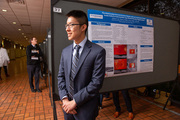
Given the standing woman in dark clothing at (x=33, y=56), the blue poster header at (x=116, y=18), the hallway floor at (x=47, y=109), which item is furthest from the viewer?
the standing woman in dark clothing at (x=33, y=56)

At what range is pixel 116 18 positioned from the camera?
1.58 meters

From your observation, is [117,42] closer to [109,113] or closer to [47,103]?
[109,113]

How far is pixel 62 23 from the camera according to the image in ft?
4.29

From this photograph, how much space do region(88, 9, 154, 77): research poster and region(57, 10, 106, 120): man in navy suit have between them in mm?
397

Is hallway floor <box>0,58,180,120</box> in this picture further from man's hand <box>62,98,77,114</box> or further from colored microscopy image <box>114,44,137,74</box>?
man's hand <box>62,98,77,114</box>

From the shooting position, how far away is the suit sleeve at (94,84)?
0.98 m

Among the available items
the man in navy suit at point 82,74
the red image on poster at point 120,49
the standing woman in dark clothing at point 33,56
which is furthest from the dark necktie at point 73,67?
the standing woman in dark clothing at point 33,56

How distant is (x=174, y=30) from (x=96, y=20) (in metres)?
1.68

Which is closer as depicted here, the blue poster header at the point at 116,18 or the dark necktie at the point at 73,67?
the dark necktie at the point at 73,67

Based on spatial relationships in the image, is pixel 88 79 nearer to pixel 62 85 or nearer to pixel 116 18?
pixel 62 85

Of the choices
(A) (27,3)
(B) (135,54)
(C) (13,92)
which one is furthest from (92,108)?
(A) (27,3)

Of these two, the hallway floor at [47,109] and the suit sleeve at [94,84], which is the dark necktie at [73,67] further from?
the hallway floor at [47,109]

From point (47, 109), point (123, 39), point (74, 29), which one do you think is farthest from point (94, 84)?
point (47, 109)

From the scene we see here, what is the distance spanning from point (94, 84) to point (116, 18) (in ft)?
3.37
